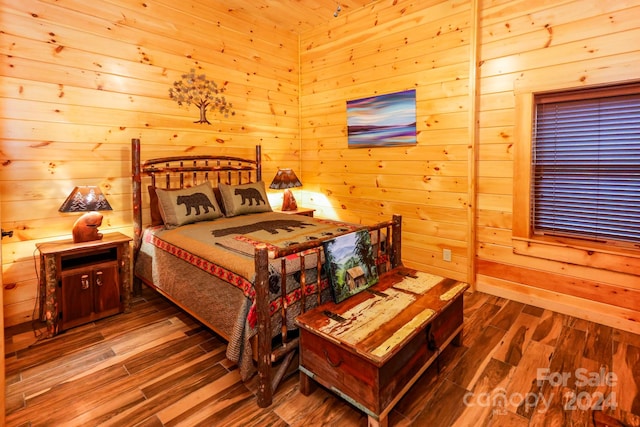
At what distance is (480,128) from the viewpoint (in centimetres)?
307

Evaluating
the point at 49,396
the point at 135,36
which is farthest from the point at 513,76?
the point at 49,396

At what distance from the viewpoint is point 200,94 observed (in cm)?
359

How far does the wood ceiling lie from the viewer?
3.67m

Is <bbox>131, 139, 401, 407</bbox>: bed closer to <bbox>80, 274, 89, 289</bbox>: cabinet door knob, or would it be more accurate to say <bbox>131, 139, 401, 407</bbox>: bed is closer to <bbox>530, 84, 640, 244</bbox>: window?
<bbox>80, 274, 89, 289</bbox>: cabinet door knob

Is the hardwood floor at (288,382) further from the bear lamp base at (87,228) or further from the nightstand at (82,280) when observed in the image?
the bear lamp base at (87,228)

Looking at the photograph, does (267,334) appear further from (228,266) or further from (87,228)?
(87,228)

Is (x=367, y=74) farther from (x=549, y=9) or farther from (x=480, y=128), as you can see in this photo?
(x=549, y=9)

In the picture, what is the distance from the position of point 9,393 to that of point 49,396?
9.4 inches

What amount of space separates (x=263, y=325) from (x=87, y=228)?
186 cm

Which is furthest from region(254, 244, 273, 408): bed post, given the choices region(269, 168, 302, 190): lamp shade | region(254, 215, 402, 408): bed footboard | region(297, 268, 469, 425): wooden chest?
region(269, 168, 302, 190): lamp shade

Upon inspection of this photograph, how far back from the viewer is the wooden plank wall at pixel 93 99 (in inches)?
101

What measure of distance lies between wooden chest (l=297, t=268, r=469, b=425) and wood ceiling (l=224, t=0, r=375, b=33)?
318 cm

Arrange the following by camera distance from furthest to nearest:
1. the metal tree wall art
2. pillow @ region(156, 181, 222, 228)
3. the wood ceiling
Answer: the wood ceiling → the metal tree wall art → pillow @ region(156, 181, 222, 228)

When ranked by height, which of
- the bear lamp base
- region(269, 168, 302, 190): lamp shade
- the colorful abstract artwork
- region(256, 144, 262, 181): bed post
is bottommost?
the bear lamp base
